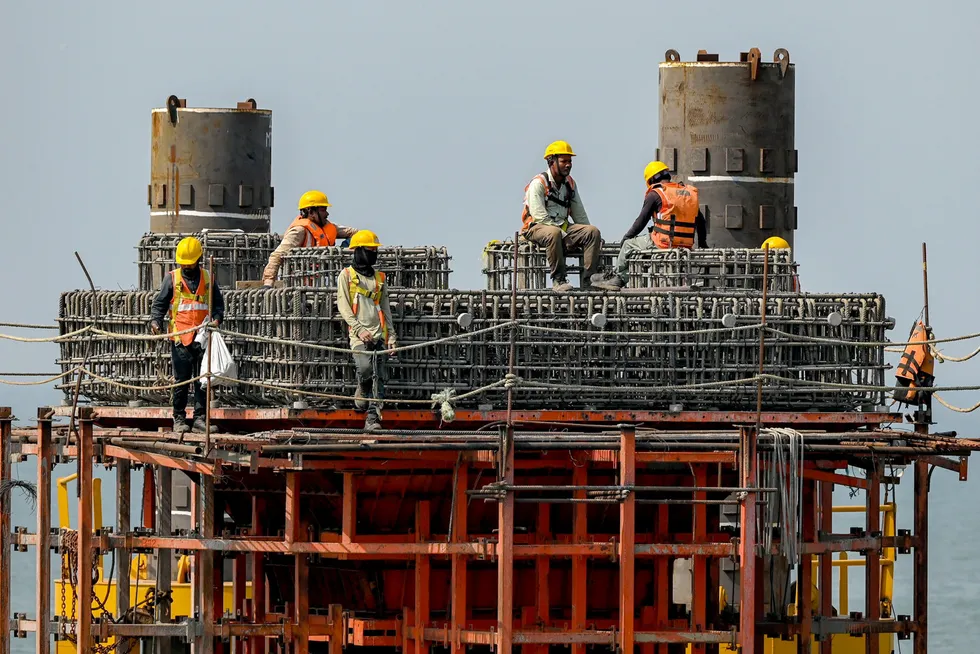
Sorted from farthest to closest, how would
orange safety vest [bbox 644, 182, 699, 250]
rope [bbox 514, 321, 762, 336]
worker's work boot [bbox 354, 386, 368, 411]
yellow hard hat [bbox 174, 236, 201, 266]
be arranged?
orange safety vest [bbox 644, 182, 699, 250]
rope [bbox 514, 321, 762, 336]
yellow hard hat [bbox 174, 236, 201, 266]
worker's work boot [bbox 354, 386, 368, 411]

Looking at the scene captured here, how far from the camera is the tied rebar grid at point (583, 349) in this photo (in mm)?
31953

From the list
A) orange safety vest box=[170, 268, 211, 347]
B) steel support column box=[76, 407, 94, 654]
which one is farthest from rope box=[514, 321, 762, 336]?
steel support column box=[76, 407, 94, 654]

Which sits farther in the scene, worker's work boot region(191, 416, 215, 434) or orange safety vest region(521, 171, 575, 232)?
orange safety vest region(521, 171, 575, 232)

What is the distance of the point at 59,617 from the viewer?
32875 mm

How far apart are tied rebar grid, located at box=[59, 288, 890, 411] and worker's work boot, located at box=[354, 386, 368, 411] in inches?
14.4

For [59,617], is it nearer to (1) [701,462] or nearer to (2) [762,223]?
(1) [701,462]

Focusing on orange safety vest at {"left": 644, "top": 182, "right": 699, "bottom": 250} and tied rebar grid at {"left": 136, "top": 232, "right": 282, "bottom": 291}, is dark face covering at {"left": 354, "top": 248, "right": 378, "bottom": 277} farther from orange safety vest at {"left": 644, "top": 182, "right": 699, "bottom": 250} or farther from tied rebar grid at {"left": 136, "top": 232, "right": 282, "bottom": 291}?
tied rebar grid at {"left": 136, "top": 232, "right": 282, "bottom": 291}

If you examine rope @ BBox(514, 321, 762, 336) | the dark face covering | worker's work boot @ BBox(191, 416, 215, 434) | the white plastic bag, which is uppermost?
the dark face covering

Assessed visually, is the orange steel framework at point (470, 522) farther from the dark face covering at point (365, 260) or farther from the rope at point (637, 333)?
the dark face covering at point (365, 260)

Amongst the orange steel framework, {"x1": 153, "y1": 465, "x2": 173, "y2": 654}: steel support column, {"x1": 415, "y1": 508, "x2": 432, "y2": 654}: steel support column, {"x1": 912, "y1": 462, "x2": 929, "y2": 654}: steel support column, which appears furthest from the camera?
{"x1": 912, "y1": 462, "x2": 929, "y2": 654}: steel support column

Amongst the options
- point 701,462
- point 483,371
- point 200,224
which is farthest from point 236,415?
point 200,224

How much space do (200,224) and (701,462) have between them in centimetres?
1539

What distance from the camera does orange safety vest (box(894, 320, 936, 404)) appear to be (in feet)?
113

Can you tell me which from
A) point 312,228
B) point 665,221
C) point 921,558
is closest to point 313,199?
point 312,228
